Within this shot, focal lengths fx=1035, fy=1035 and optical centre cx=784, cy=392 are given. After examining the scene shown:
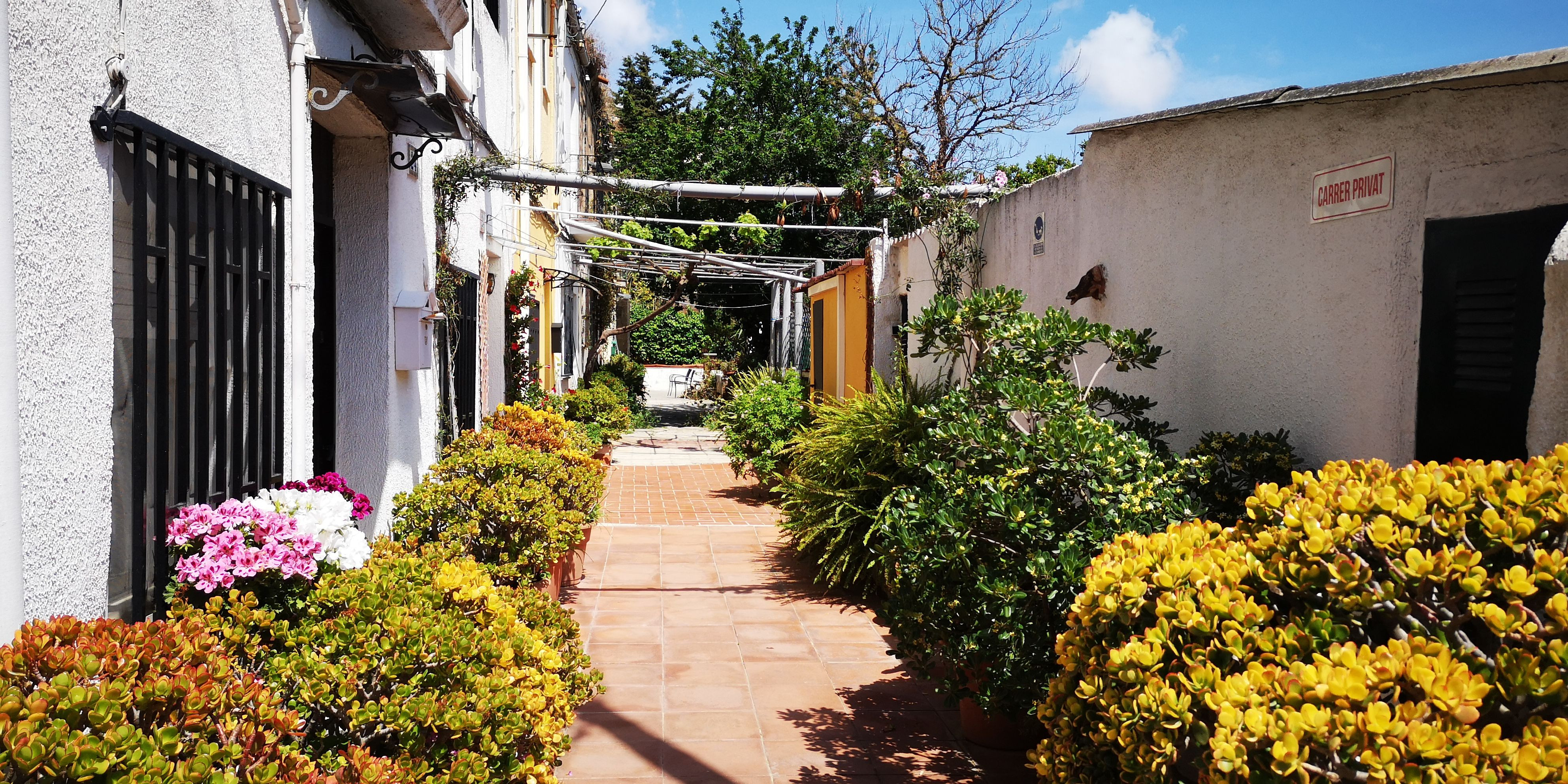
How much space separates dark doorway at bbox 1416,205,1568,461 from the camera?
3201 mm

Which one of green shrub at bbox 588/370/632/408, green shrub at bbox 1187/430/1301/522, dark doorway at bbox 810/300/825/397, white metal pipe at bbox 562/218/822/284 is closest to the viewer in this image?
green shrub at bbox 1187/430/1301/522

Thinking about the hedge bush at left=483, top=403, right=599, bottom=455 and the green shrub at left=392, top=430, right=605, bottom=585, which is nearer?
the green shrub at left=392, top=430, right=605, bottom=585

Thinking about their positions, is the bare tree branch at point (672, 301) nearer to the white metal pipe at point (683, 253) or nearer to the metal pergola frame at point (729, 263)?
the metal pergola frame at point (729, 263)

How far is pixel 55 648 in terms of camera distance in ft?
6.78

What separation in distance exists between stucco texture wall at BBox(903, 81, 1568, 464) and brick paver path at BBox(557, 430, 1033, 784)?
195 centimetres

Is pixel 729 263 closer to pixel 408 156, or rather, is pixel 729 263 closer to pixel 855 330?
pixel 855 330

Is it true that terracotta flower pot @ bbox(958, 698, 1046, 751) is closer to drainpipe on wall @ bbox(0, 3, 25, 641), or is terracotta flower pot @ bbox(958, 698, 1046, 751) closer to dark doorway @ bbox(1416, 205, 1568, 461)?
dark doorway @ bbox(1416, 205, 1568, 461)

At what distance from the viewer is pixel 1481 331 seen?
11.1 ft

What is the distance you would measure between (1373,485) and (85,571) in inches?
131

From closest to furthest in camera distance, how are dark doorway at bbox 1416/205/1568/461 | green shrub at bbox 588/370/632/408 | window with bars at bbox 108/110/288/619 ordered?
1. window with bars at bbox 108/110/288/619
2. dark doorway at bbox 1416/205/1568/461
3. green shrub at bbox 588/370/632/408

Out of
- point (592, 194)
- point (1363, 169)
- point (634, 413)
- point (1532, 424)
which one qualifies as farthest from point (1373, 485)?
point (592, 194)

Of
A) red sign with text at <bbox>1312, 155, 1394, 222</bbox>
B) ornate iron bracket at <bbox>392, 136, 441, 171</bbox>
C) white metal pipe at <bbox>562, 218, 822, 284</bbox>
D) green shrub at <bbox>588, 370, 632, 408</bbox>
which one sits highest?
white metal pipe at <bbox>562, 218, 822, 284</bbox>

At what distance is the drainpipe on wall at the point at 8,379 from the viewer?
234cm

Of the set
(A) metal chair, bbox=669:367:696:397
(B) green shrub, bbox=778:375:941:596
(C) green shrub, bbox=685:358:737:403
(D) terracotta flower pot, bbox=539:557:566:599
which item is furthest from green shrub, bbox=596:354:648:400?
(D) terracotta flower pot, bbox=539:557:566:599
